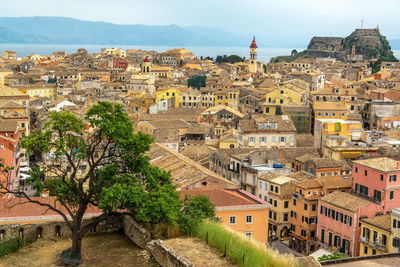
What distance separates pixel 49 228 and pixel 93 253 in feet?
6.45

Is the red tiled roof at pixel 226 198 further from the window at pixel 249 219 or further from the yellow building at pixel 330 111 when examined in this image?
the yellow building at pixel 330 111

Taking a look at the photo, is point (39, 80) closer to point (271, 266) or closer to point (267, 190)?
point (267, 190)

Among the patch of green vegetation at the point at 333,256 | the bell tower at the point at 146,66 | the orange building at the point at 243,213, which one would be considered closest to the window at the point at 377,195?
the patch of green vegetation at the point at 333,256

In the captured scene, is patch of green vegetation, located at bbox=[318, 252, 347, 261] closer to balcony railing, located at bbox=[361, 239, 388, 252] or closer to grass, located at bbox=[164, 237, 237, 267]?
balcony railing, located at bbox=[361, 239, 388, 252]

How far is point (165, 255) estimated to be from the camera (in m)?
13.7

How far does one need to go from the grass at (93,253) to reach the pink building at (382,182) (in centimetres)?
2043

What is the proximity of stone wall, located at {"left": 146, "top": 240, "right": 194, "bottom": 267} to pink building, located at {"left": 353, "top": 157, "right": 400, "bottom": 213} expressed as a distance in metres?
21.1

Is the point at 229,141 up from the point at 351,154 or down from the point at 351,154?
down

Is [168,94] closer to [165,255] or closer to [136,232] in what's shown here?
[136,232]

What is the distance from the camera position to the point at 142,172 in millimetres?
15773

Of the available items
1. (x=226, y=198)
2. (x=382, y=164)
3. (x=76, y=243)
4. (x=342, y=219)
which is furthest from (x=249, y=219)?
(x=76, y=243)

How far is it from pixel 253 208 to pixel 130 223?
434 inches

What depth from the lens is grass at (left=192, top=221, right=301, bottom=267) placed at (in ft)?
41.8

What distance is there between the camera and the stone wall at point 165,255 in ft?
42.7
